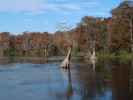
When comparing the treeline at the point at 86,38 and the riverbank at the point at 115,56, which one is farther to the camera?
the treeline at the point at 86,38

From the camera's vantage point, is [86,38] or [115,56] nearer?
[115,56]

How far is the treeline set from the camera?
8369 centimetres

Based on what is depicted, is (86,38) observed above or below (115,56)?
above

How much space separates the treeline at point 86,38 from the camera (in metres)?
83.7

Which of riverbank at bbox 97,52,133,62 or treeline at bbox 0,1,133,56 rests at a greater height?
treeline at bbox 0,1,133,56

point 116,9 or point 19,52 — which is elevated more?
point 116,9

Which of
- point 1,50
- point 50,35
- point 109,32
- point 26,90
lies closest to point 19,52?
point 1,50

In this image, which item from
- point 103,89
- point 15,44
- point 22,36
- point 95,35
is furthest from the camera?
point 22,36

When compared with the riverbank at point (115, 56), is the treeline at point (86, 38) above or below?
above

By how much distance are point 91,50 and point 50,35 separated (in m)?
52.9

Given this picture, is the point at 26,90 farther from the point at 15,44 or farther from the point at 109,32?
the point at 15,44

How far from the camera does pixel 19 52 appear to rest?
461ft

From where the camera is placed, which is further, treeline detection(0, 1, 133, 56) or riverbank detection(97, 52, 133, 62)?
treeline detection(0, 1, 133, 56)

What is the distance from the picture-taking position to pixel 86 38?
104 meters
